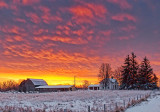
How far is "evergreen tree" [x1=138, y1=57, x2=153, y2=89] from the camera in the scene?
72.8m

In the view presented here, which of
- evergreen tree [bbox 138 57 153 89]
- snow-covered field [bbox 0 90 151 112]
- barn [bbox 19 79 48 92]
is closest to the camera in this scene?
snow-covered field [bbox 0 90 151 112]

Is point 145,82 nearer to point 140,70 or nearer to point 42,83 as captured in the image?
point 140,70

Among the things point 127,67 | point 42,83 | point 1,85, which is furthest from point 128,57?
point 1,85

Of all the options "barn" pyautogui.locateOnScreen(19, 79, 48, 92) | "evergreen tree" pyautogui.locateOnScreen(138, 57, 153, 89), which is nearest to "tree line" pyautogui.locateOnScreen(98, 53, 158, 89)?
"evergreen tree" pyautogui.locateOnScreen(138, 57, 153, 89)

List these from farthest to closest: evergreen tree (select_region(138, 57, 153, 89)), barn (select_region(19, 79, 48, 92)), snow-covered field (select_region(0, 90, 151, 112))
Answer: barn (select_region(19, 79, 48, 92))
evergreen tree (select_region(138, 57, 153, 89))
snow-covered field (select_region(0, 90, 151, 112))

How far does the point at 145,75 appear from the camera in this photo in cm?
7519

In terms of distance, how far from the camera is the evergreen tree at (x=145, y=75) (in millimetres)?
72750

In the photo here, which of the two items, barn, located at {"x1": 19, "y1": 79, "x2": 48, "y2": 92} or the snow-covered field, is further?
barn, located at {"x1": 19, "y1": 79, "x2": 48, "y2": 92}

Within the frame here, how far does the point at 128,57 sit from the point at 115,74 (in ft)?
59.0

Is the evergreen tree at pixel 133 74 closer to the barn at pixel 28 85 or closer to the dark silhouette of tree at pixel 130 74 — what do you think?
the dark silhouette of tree at pixel 130 74

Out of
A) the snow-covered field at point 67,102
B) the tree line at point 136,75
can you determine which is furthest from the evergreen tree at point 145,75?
the snow-covered field at point 67,102

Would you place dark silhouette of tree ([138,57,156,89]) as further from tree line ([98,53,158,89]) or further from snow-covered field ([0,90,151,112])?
snow-covered field ([0,90,151,112])

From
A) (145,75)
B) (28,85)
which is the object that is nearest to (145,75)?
(145,75)

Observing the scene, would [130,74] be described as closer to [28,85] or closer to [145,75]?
[145,75]
